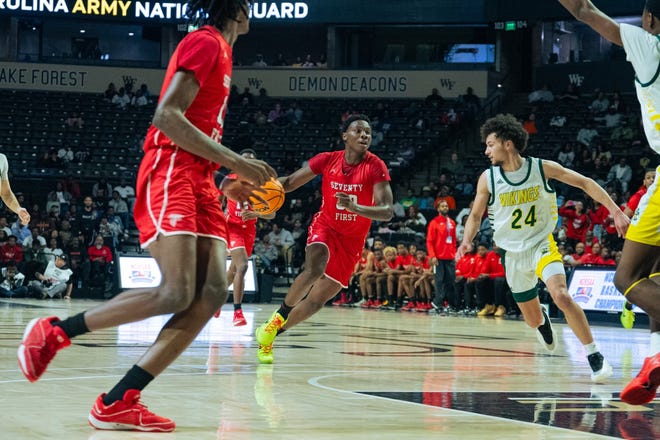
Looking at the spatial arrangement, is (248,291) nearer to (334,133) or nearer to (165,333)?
(334,133)

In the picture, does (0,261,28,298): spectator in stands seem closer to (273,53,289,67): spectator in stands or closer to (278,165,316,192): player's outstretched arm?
(278,165,316,192): player's outstretched arm

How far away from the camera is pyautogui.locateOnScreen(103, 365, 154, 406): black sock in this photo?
4.71m

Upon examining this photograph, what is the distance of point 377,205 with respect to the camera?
8531mm

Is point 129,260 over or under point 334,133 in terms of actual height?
under

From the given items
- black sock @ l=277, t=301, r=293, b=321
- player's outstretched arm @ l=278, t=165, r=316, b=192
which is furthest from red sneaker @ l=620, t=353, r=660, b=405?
black sock @ l=277, t=301, r=293, b=321

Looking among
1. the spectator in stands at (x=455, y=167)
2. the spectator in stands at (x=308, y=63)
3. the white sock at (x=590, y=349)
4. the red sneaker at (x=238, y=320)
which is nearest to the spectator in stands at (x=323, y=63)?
the spectator in stands at (x=308, y=63)

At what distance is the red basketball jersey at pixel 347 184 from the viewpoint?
8.77 metres

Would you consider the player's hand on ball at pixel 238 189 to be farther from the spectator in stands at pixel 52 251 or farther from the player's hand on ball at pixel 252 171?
the spectator in stands at pixel 52 251

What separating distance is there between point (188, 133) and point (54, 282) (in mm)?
17318

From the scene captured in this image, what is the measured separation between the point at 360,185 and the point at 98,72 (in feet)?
85.6

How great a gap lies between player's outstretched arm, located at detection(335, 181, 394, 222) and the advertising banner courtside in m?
24.0

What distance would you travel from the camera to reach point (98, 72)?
1316 inches

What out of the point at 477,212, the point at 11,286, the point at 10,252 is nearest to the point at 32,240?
the point at 10,252

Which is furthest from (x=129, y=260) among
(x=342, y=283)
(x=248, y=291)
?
(x=342, y=283)
